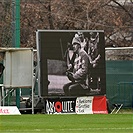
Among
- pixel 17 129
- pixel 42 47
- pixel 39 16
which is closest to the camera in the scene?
pixel 17 129

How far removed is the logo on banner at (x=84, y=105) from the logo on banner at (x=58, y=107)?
0.27 metres

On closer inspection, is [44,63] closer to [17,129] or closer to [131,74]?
[131,74]

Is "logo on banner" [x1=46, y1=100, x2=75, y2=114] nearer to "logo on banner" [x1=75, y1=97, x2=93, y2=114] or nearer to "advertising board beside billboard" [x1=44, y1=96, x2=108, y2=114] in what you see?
"advertising board beside billboard" [x1=44, y1=96, x2=108, y2=114]

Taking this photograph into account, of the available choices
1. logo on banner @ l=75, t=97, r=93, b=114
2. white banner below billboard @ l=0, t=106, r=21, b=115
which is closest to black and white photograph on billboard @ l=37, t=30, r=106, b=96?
logo on banner @ l=75, t=97, r=93, b=114

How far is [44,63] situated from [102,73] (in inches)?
94.1

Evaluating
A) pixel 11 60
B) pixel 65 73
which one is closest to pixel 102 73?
pixel 65 73

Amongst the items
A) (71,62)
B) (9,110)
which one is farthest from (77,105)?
(9,110)

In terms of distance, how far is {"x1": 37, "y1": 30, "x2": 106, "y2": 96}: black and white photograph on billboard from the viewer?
26.7 metres

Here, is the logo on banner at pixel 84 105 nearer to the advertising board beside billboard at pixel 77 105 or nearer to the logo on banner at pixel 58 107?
the advertising board beside billboard at pixel 77 105

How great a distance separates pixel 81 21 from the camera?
45531 millimetres

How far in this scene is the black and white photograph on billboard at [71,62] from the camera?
26.7 meters

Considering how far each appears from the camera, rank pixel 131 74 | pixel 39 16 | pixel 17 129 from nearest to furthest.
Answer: pixel 17 129
pixel 131 74
pixel 39 16

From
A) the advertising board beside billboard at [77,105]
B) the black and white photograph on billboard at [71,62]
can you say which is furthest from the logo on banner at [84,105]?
the black and white photograph on billboard at [71,62]

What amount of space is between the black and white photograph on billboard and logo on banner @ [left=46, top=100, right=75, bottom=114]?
1.13 ft
